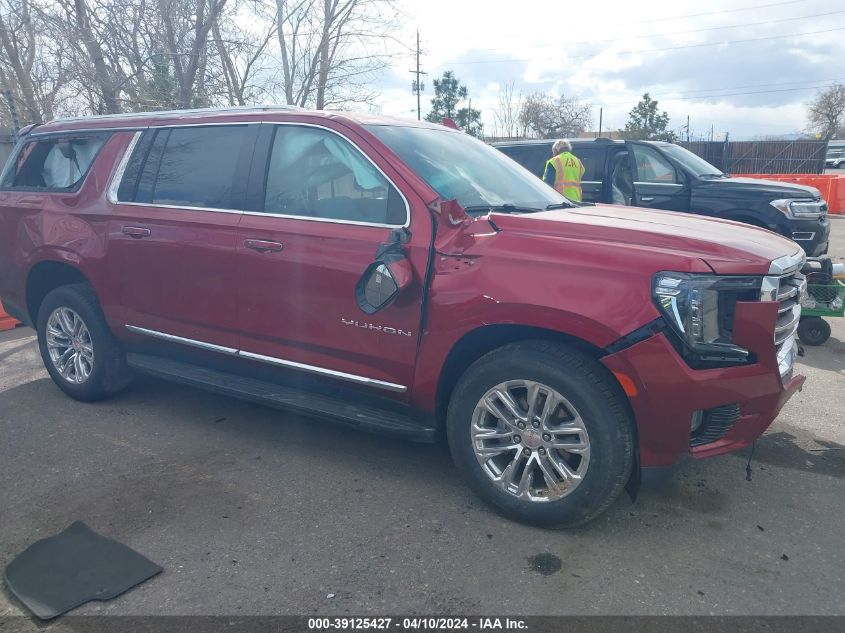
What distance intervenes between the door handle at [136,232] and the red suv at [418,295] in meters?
0.03

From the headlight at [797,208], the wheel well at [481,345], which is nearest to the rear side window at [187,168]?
the wheel well at [481,345]

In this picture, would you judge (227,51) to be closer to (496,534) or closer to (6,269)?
(6,269)

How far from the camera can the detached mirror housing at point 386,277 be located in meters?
3.41

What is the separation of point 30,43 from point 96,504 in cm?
1444

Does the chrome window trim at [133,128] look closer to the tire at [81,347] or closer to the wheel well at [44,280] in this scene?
the wheel well at [44,280]

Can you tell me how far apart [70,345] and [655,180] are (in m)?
7.47

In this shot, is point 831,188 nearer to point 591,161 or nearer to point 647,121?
point 591,161

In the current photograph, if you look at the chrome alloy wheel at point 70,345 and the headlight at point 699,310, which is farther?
the chrome alloy wheel at point 70,345

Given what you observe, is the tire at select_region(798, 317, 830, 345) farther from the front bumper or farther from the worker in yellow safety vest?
the front bumper

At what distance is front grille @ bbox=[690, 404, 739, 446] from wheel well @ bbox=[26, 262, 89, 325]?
164 inches

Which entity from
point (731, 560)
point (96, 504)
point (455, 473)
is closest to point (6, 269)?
point (96, 504)

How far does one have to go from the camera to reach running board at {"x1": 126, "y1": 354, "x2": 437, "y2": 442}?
3.63 m

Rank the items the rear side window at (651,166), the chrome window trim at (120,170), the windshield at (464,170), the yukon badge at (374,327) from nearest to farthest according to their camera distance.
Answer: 1. the yukon badge at (374,327)
2. the windshield at (464,170)
3. the chrome window trim at (120,170)
4. the rear side window at (651,166)

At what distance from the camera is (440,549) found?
3.15m
